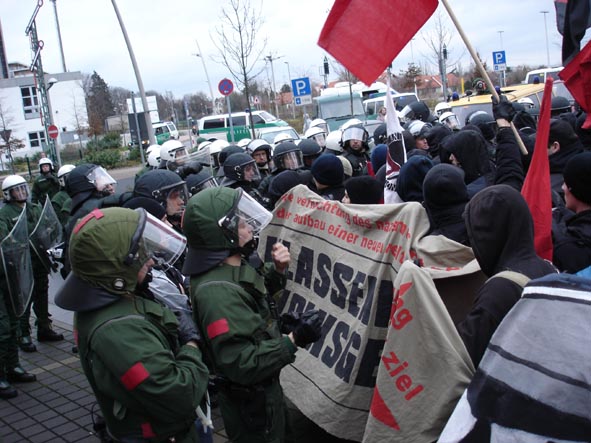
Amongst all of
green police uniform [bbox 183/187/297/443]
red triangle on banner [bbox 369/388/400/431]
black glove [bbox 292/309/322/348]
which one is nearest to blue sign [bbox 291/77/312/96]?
green police uniform [bbox 183/187/297/443]

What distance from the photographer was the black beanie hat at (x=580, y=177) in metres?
3.42

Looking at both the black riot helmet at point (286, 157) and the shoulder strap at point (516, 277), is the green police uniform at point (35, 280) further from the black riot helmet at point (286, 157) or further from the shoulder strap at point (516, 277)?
the shoulder strap at point (516, 277)

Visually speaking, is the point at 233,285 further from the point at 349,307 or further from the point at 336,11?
the point at 336,11

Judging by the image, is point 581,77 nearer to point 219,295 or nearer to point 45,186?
point 219,295

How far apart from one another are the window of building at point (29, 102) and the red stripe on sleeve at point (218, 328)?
224ft

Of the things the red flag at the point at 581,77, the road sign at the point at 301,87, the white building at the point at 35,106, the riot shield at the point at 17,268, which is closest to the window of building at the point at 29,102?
the white building at the point at 35,106

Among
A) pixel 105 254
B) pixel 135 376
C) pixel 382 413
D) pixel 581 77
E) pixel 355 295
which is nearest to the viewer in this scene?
pixel 135 376

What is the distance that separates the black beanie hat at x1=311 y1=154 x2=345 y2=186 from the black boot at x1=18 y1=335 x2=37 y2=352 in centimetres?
438

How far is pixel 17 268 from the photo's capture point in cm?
634

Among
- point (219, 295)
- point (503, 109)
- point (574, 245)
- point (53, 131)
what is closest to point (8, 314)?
point (219, 295)

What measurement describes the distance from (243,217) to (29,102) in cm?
6976

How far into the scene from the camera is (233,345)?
281 cm

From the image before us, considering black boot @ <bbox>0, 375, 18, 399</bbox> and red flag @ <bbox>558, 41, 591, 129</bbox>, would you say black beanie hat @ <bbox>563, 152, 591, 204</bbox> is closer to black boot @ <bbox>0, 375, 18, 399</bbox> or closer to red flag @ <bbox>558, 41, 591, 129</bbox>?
red flag @ <bbox>558, 41, 591, 129</bbox>

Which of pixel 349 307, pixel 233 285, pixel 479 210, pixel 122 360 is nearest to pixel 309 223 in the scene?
pixel 349 307
